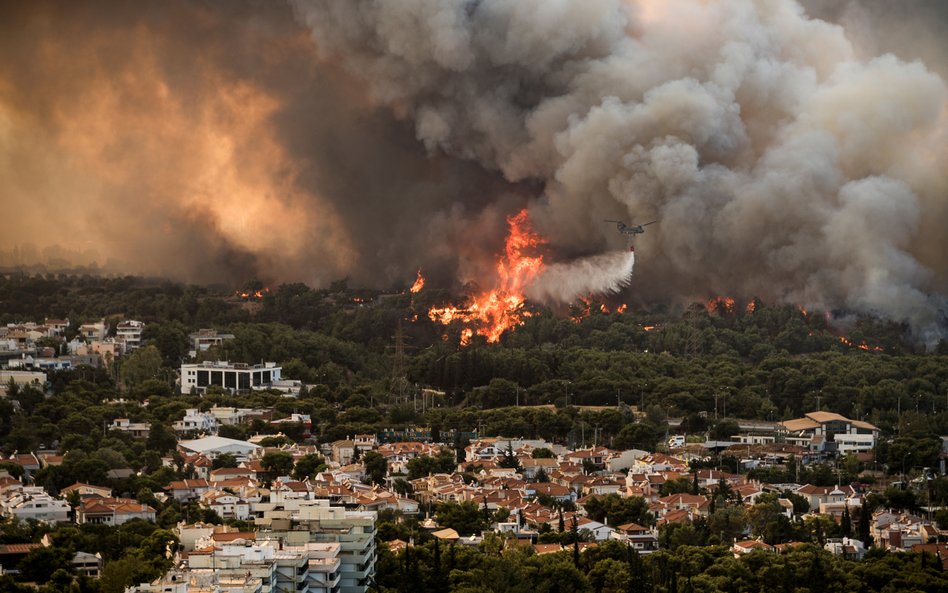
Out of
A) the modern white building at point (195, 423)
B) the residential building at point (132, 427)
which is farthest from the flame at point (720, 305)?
the residential building at point (132, 427)

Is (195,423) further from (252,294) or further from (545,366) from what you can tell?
(252,294)

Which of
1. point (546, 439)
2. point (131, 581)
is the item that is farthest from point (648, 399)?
point (131, 581)

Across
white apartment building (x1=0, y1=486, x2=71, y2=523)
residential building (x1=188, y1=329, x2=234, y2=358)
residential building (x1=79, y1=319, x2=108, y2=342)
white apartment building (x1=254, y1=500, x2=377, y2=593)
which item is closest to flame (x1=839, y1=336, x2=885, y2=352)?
residential building (x1=188, y1=329, x2=234, y2=358)

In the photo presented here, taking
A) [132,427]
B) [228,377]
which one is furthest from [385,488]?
[228,377]

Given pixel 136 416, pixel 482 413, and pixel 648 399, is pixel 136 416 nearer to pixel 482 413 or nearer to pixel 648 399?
pixel 482 413

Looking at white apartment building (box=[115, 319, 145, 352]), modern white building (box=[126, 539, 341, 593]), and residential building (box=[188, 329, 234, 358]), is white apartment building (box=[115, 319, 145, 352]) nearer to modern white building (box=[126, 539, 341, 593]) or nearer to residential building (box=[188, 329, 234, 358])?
residential building (box=[188, 329, 234, 358])
